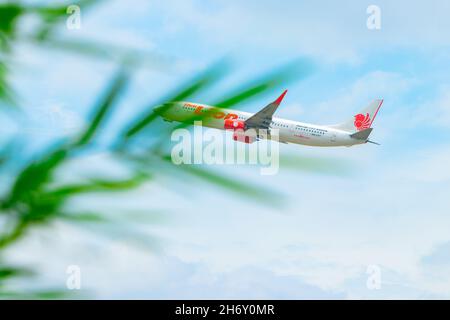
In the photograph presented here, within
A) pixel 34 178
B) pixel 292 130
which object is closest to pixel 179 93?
pixel 34 178

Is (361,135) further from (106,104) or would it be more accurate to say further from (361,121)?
(106,104)

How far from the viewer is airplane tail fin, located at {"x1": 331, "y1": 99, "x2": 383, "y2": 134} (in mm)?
21378

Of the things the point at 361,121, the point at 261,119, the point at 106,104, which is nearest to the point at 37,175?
the point at 106,104

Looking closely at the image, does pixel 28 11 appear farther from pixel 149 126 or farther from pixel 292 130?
pixel 292 130

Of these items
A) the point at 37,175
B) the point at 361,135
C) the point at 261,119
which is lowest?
the point at 37,175

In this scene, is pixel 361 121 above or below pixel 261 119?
above

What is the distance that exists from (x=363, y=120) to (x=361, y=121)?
0.09 meters

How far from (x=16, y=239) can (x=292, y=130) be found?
64.9 ft

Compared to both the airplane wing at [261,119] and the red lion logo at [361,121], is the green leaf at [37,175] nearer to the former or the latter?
the airplane wing at [261,119]

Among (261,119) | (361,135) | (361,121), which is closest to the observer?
(261,119)

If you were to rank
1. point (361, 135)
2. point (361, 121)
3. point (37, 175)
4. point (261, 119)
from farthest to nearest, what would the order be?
point (361, 121)
point (361, 135)
point (261, 119)
point (37, 175)

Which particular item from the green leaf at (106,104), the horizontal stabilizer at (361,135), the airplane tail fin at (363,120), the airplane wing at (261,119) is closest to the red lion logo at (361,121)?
the airplane tail fin at (363,120)

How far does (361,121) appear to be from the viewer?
22094 millimetres

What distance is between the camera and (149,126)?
52 cm
